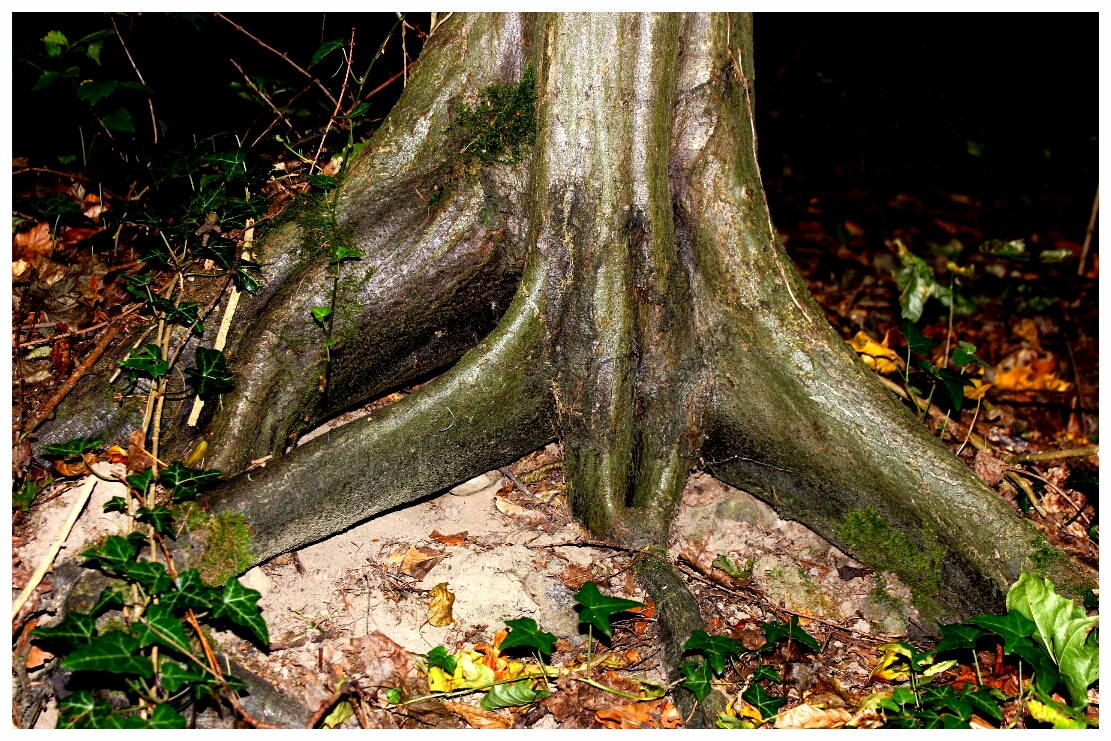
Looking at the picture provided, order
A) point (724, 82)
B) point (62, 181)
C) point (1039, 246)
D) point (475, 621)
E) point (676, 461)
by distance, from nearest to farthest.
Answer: point (475, 621)
point (724, 82)
point (676, 461)
point (62, 181)
point (1039, 246)

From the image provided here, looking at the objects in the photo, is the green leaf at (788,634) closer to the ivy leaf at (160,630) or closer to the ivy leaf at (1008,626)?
the ivy leaf at (1008,626)

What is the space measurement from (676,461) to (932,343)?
1.26 meters

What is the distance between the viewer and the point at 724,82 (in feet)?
9.14

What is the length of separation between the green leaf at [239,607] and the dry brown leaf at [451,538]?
773 mm

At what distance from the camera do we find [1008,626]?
93.5 inches

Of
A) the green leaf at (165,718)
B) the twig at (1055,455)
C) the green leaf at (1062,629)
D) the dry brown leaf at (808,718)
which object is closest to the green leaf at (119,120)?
the green leaf at (165,718)

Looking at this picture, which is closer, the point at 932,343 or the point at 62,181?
the point at 932,343

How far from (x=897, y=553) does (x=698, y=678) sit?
0.97 meters

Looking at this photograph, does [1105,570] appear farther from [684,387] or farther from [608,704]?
[608,704]

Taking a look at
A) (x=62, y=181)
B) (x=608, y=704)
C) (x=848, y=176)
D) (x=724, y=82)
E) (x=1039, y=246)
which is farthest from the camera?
(x=848, y=176)

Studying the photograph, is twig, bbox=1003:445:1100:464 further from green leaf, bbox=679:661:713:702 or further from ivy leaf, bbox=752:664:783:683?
green leaf, bbox=679:661:713:702

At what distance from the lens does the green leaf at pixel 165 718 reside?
198 centimetres

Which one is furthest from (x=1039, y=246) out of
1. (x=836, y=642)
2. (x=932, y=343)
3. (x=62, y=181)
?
(x=62, y=181)

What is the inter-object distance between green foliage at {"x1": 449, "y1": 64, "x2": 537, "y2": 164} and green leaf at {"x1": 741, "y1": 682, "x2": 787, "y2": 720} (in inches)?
73.7
